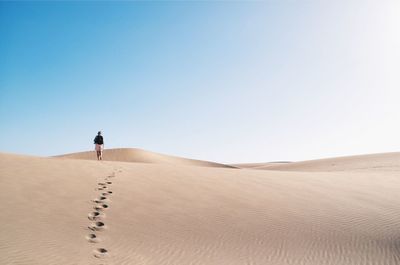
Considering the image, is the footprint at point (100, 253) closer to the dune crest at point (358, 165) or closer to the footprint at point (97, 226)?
the footprint at point (97, 226)

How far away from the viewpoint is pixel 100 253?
19.8 feet

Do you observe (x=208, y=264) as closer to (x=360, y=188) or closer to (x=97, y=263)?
(x=97, y=263)

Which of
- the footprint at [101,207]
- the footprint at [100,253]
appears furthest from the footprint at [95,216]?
the footprint at [100,253]

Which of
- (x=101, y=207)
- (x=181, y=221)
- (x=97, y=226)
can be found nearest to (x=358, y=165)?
(x=181, y=221)

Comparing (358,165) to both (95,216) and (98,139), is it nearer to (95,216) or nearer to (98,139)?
(98,139)

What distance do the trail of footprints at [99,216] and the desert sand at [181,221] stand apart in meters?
0.02

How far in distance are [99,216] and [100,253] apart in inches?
71.9

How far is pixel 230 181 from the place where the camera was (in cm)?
1271

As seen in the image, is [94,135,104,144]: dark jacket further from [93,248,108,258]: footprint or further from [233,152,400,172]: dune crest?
[233,152,400,172]: dune crest

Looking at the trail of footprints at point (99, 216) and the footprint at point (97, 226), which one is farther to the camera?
the footprint at point (97, 226)

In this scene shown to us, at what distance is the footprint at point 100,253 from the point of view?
5905 millimetres

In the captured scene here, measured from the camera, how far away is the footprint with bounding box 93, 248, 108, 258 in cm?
591

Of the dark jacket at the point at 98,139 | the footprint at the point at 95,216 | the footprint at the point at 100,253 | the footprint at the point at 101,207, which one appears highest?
the dark jacket at the point at 98,139

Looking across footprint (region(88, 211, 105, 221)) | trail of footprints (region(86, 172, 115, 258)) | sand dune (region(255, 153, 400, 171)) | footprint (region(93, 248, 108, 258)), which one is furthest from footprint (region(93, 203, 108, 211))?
sand dune (region(255, 153, 400, 171))
